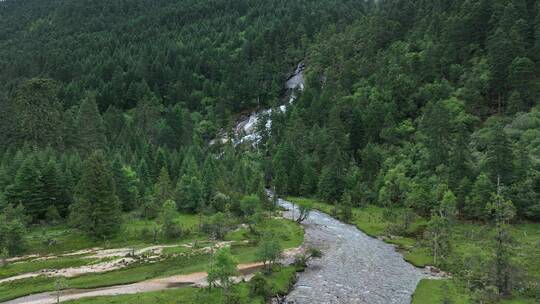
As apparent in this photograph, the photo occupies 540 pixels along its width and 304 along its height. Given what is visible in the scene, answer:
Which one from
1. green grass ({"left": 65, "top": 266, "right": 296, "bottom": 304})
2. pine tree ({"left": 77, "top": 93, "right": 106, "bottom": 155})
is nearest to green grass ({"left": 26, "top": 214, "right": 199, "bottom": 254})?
green grass ({"left": 65, "top": 266, "right": 296, "bottom": 304})

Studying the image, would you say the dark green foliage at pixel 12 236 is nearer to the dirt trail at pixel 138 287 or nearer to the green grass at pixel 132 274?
the green grass at pixel 132 274

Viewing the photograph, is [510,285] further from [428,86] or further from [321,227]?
[428,86]

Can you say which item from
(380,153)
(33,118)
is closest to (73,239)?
(33,118)

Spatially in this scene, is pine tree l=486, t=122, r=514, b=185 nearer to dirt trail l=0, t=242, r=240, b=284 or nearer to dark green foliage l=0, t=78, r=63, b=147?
dirt trail l=0, t=242, r=240, b=284

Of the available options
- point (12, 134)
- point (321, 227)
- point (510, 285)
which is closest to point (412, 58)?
point (321, 227)

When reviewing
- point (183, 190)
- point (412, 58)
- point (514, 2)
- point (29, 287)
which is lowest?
point (29, 287)

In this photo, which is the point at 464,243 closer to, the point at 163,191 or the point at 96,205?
the point at 96,205

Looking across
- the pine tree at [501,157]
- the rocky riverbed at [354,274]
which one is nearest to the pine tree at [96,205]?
the rocky riverbed at [354,274]
